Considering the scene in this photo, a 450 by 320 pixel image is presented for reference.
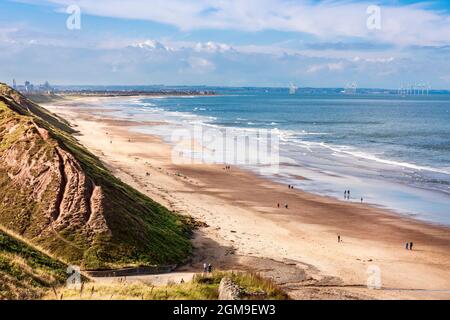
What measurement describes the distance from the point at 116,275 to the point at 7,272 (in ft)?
31.6

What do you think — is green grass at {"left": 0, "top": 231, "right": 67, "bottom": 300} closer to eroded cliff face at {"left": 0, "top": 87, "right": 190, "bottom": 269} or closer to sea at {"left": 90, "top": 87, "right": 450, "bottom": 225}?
eroded cliff face at {"left": 0, "top": 87, "right": 190, "bottom": 269}

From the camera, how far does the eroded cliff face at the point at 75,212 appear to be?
94.5ft

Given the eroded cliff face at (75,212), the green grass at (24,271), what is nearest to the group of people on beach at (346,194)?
the eroded cliff face at (75,212)

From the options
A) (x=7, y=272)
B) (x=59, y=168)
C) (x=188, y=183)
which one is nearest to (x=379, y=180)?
(x=188, y=183)

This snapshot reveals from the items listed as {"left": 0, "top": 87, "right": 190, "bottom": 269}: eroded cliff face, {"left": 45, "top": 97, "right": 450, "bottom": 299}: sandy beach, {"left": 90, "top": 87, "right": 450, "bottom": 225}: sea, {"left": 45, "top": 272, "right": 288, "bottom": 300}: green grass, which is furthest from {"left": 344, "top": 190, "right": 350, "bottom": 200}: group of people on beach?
{"left": 45, "top": 272, "right": 288, "bottom": 300}: green grass

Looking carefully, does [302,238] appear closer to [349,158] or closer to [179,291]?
[179,291]

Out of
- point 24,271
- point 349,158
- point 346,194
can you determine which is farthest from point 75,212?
point 349,158

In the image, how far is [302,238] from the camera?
3672 cm

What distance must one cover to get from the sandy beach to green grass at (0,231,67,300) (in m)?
8.76

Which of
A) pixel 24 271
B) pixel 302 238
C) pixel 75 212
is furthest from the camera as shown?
pixel 302 238

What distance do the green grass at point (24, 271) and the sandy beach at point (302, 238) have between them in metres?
8.76

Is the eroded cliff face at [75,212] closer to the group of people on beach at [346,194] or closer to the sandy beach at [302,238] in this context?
the sandy beach at [302,238]

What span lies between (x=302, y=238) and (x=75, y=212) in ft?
52.2
